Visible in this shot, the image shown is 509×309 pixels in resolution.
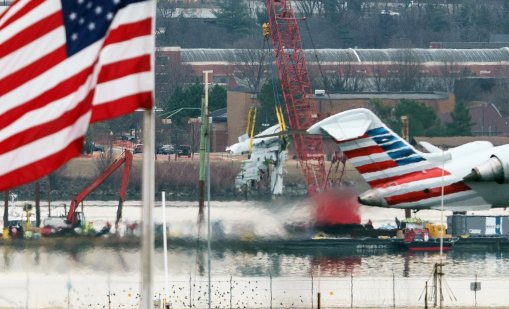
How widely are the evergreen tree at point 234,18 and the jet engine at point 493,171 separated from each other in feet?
409

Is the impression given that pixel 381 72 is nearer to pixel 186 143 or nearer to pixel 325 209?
pixel 186 143

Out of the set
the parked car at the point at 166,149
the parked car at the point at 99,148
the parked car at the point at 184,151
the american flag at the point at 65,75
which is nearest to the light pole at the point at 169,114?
the parked car at the point at 166,149

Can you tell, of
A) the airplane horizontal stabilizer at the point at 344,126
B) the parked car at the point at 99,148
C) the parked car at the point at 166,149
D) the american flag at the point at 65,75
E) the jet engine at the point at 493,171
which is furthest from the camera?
the parked car at the point at 166,149

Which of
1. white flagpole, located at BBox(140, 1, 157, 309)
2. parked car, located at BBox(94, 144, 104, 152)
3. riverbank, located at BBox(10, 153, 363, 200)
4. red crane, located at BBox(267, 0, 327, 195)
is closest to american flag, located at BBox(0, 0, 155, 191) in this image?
white flagpole, located at BBox(140, 1, 157, 309)

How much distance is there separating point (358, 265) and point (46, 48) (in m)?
53.8

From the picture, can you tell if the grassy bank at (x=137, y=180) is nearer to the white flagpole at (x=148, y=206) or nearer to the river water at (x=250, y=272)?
the river water at (x=250, y=272)

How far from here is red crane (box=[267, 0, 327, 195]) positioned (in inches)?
3979

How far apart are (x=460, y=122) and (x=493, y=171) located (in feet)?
207

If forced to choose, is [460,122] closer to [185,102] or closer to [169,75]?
[185,102]

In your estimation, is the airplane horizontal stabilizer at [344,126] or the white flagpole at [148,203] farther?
the airplane horizontal stabilizer at [344,126]

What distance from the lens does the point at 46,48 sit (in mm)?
18016

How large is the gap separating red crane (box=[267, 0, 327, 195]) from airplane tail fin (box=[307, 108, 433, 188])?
3228cm

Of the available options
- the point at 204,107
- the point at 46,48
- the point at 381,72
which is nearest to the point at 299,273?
the point at 204,107

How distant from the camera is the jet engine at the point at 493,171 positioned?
5681cm
